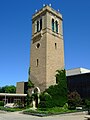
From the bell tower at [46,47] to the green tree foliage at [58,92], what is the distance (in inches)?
32.2

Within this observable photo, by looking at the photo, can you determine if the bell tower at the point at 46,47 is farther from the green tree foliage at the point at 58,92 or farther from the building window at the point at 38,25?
the green tree foliage at the point at 58,92

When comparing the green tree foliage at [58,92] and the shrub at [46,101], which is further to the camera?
the green tree foliage at [58,92]

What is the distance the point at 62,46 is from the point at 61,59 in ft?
8.59

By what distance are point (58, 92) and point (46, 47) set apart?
24.5 feet

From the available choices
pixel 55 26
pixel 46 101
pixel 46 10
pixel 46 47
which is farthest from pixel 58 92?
pixel 46 10

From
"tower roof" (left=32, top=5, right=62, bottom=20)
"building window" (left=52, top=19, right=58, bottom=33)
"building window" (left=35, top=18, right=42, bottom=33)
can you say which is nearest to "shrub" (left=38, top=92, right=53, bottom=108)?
"building window" (left=52, top=19, right=58, bottom=33)

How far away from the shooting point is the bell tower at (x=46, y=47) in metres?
30.4

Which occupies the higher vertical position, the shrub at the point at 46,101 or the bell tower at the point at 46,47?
the bell tower at the point at 46,47

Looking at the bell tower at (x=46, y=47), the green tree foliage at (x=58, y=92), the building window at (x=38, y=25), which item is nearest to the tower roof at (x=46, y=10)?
the bell tower at (x=46, y=47)

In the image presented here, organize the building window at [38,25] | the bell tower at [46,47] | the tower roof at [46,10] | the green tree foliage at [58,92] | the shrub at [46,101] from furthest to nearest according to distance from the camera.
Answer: the building window at [38,25]
the tower roof at [46,10]
the bell tower at [46,47]
the green tree foliage at [58,92]
the shrub at [46,101]

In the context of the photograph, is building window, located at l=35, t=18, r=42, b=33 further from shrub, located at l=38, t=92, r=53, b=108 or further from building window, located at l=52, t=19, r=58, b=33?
shrub, located at l=38, t=92, r=53, b=108

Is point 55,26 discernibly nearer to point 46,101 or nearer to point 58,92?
point 58,92

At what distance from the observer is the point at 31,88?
32.2 metres

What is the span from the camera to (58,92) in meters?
29.5
